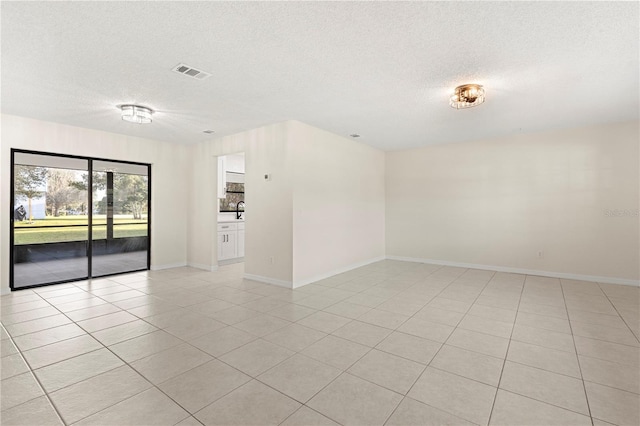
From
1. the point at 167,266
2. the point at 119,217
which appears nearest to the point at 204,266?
the point at 167,266

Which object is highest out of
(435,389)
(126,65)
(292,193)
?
(126,65)

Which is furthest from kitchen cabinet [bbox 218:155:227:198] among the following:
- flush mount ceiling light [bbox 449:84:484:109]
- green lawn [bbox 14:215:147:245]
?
flush mount ceiling light [bbox 449:84:484:109]

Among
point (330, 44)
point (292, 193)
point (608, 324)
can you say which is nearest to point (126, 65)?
point (330, 44)

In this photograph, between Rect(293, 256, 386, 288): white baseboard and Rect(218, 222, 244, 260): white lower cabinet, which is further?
Rect(218, 222, 244, 260): white lower cabinet

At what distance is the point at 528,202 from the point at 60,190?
8311 millimetres

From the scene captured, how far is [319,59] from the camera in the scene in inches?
109

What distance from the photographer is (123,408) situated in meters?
1.88

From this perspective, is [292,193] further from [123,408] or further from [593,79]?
[593,79]

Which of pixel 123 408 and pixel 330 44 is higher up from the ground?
pixel 330 44

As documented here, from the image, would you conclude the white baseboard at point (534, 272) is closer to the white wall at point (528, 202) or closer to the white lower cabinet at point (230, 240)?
the white wall at point (528, 202)

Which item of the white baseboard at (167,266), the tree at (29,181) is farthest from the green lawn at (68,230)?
the white baseboard at (167,266)

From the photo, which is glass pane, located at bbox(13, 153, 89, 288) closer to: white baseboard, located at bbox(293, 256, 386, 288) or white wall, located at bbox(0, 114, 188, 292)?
white wall, located at bbox(0, 114, 188, 292)

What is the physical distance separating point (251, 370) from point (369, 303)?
203cm

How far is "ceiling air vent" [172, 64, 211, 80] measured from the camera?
2.90 meters
